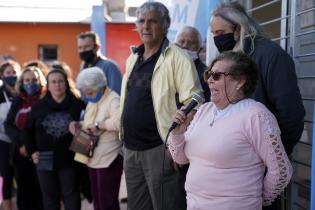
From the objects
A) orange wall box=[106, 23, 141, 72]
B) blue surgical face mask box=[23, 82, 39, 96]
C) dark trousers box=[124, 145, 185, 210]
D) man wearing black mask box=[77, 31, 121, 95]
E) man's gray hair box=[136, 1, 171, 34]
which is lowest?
dark trousers box=[124, 145, 185, 210]

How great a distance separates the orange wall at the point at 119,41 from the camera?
40.7ft

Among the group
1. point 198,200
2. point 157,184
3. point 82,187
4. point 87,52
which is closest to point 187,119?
point 198,200

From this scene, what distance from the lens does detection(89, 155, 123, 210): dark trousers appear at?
4.09 m

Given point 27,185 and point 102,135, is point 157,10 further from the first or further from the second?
point 27,185

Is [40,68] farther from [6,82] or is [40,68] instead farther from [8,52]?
[8,52]

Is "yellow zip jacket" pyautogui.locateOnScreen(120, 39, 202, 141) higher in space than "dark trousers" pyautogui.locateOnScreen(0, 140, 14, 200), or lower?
higher

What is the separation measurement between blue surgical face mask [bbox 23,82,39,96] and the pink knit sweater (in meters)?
3.06

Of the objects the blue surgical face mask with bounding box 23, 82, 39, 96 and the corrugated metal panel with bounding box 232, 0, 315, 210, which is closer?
the corrugated metal panel with bounding box 232, 0, 315, 210

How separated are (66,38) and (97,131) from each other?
11.2 meters

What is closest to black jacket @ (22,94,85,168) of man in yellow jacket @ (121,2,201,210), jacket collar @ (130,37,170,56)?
man in yellow jacket @ (121,2,201,210)

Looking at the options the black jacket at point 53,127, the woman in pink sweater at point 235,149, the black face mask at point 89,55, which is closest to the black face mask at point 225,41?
the woman in pink sweater at point 235,149

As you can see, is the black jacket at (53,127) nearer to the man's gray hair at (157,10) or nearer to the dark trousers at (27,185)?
the dark trousers at (27,185)

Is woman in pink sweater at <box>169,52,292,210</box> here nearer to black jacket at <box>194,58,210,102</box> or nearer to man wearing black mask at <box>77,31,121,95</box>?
black jacket at <box>194,58,210,102</box>

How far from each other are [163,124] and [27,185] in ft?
8.93
